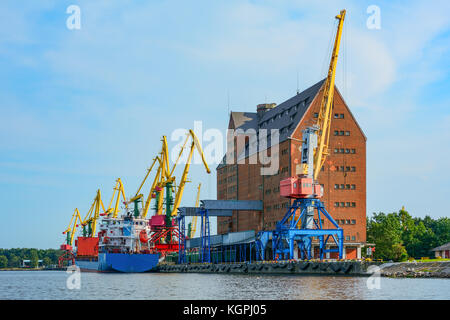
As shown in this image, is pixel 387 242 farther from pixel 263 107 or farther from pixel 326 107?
pixel 263 107

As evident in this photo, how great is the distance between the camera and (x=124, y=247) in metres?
124

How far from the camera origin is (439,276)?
75375 mm

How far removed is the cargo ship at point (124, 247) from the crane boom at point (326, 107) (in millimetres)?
35756

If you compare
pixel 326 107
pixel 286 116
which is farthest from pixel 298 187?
pixel 286 116

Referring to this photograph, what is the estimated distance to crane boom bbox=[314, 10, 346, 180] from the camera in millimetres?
107500

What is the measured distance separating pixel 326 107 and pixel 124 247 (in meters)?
47.0

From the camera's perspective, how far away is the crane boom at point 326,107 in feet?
353

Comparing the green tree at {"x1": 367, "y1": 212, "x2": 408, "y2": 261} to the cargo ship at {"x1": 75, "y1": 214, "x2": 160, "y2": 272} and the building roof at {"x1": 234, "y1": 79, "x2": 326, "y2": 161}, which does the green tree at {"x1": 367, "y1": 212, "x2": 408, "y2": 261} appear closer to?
Result: the building roof at {"x1": 234, "y1": 79, "x2": 326, "y2": 161}

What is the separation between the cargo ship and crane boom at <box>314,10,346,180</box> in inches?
1408

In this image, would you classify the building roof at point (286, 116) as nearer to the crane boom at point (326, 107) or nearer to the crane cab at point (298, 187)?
the crane boom at point (326, 107)

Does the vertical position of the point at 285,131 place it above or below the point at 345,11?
below

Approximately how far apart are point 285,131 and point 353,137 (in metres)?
12.8
